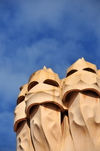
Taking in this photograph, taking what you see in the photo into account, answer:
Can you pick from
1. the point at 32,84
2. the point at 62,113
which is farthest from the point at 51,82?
the point at 62,113

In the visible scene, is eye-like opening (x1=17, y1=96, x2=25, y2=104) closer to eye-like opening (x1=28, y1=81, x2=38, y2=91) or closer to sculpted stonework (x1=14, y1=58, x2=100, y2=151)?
sculpted stonework (x1=14, y1=58, x2=100, y2=151)

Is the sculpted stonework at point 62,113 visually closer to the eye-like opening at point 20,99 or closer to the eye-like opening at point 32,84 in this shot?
the eye-like opening at point 32,84

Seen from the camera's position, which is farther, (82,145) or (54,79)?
(54,79)

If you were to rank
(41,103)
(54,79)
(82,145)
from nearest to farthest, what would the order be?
1. (82,145)
2. (41,103)
3. (54,79)

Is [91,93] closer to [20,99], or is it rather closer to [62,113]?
[62,113]

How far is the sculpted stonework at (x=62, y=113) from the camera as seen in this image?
656 inches

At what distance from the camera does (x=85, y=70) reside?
61.2ft

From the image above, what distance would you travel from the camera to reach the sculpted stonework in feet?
54.6

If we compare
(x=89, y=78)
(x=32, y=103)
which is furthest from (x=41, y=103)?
(x=89, y=78)

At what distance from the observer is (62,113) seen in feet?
59.9

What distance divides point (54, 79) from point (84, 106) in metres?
2.77

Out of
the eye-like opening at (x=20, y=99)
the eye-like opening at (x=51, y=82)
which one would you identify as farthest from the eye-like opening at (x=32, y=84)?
the eye-like opening at (x=20, y=99)

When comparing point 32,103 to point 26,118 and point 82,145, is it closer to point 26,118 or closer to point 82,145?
point 26,118

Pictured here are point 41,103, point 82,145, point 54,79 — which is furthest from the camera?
point 54,79
